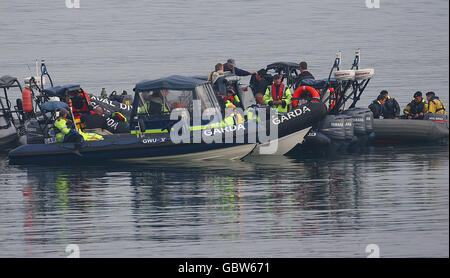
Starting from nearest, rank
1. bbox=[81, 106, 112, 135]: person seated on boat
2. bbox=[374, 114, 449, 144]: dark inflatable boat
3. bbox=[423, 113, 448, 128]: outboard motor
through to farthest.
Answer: bbox=[81, 106, 112, 135]: person seated on boat
bbox=[374, 114, 449, 144]: dark inflatable boat
bbox=[423, 113, 448, 128]: outboard motor

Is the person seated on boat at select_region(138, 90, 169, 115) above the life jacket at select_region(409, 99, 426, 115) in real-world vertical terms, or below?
above

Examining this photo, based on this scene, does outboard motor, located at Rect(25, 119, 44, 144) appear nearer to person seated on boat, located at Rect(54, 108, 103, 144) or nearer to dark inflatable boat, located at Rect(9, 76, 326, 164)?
dark inflatable boat, located at Rect(9, 76, 326, 164)

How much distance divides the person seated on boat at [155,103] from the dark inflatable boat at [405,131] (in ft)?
17.7

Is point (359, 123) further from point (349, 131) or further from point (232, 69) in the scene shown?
point (232, 69)

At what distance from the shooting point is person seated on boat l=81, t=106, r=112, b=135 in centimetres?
1923

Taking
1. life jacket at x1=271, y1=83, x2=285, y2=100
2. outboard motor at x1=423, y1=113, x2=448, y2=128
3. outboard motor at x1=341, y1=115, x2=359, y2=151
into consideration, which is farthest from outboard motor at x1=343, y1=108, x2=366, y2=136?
outboard motor at x1=423, y1=113, x2=448, y2=128

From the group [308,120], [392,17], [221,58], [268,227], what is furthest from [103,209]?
[392,17]

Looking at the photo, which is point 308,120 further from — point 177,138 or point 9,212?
point 9,212

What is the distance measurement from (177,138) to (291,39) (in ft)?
117

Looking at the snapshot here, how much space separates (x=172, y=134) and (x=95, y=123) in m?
2.30

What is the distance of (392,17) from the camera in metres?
62.2

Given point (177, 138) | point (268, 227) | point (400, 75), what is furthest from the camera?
point (400, 75)

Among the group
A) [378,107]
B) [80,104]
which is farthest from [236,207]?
[378,107]

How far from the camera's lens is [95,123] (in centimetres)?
1928
